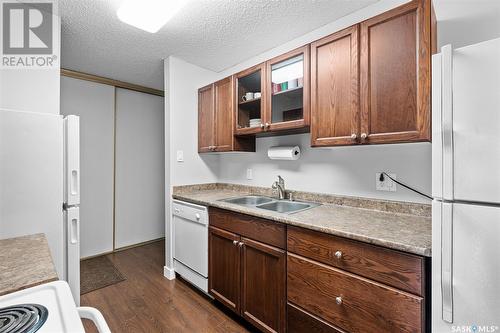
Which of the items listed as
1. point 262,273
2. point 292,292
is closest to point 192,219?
point 262,273

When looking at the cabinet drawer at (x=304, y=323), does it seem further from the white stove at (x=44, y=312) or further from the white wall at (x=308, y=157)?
the white stove at (x=44, y=312)

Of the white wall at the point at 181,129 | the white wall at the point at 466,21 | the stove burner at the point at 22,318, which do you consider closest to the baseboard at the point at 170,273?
the white wall at the point at 181,129

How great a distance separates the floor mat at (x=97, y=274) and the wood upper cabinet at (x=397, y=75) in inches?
106

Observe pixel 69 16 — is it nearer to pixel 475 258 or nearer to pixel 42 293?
pixel 42 293

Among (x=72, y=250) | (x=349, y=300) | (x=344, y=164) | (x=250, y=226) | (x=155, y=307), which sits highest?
(x=344, y=164)

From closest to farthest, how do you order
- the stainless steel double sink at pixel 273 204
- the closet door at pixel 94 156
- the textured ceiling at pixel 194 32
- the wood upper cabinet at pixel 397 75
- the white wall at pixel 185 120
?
the wood upper cabinet at pixel 397 75 < the textured ceiling at pixel 194 32 < the stainless steel double sink at pixel 273 204 < the white wall at pixel 185 120 < the closet door at pixel 94 156

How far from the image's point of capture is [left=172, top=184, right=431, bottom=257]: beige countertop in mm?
1037

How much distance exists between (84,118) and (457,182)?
3.54 m

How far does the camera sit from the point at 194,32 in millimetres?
2076

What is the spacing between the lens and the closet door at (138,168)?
321 cm

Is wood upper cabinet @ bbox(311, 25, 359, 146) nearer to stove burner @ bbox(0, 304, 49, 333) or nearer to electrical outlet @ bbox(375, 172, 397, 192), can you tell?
electrical outlet @ bbox(375, 172, 397, 192)

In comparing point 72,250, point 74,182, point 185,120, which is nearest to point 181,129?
point 185,120

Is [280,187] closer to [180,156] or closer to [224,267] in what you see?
[224,267]

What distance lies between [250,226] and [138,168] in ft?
7.93
